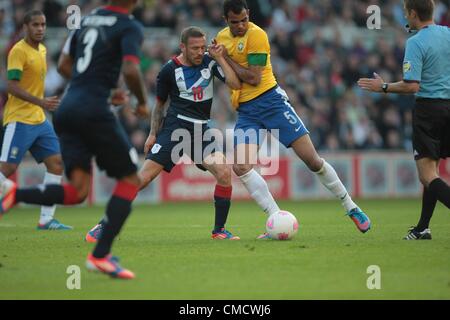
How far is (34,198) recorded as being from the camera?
758 cm

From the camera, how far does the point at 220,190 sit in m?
10.6

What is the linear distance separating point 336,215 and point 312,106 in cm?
841

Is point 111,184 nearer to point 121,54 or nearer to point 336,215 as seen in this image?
point 336,215

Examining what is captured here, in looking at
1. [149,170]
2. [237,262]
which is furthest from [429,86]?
[149,170]

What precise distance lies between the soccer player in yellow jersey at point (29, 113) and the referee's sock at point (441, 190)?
5.71 meters

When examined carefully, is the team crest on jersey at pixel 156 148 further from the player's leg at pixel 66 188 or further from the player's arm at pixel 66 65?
the player's leg at pixel 66 188

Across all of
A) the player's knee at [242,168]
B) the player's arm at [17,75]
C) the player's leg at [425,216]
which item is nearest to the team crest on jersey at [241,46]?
the player's knee at [242,168]

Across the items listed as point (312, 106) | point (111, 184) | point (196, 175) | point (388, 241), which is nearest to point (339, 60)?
point (312, 106)

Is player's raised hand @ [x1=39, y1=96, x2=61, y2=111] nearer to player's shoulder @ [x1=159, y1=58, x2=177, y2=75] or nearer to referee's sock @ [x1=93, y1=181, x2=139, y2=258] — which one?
player's shoulder @ [x1=159, y1=58, x2=177, y2=75]

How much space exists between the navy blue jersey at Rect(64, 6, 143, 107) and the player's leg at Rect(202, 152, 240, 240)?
10.4 ft

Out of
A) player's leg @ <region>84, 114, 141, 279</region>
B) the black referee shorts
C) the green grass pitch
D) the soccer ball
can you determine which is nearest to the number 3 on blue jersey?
player's leg @ <region>84, 114, 141, 279</region>

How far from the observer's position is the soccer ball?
397 inches

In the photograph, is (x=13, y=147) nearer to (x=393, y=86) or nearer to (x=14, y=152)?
(x=14, y=152)

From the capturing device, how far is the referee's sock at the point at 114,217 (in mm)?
7168
